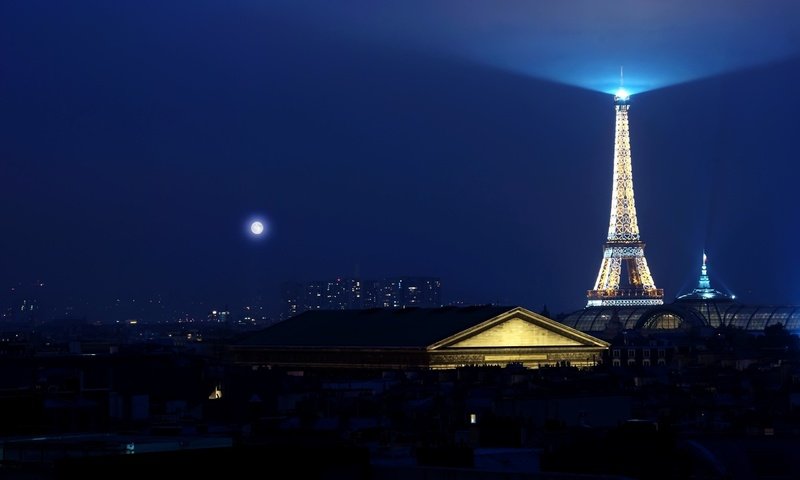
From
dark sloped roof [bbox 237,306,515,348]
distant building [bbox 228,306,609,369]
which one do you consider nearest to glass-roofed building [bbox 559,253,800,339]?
dark sloped roof [bbox 237,306,515,348]

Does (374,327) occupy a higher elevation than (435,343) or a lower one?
higher

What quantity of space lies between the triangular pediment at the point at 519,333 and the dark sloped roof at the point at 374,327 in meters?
0.54

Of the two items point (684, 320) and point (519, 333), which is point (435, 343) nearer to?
point (519, 333)

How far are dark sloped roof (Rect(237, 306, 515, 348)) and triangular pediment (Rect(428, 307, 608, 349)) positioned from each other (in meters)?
0.54

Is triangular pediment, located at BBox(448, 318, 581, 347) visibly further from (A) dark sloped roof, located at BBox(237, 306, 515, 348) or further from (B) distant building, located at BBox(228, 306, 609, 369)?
(A) dark sloped roof, located at BBox(237, 306, 515, 348)

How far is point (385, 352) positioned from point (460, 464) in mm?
85250

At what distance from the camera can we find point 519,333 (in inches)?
4766

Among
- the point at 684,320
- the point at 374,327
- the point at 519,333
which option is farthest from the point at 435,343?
the point at 684,320

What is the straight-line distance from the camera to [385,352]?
118m

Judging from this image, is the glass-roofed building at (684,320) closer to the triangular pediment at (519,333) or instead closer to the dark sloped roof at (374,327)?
the dark sloped roof at (374,327)

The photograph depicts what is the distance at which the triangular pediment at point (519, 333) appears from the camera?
390 feet

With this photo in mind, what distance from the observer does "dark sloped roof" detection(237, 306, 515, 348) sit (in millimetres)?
119438

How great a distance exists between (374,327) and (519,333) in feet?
31.7

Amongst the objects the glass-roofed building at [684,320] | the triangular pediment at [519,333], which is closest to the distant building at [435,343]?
the triangular pediment at [519,333]
